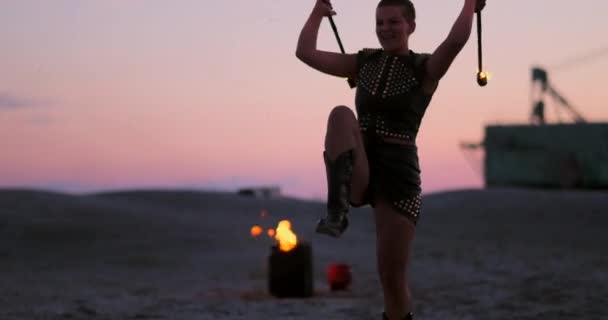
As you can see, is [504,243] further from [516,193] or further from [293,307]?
[293,307]

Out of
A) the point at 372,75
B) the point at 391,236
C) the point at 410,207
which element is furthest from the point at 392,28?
the point at 391,236

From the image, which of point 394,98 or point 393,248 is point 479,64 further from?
point 393,248

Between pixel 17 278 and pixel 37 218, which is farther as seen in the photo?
pixel 37 218

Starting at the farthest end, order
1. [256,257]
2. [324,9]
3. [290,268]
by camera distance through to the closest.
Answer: [256,257]
[290,268]
[324,9]

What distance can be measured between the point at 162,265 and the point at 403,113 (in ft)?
36.7

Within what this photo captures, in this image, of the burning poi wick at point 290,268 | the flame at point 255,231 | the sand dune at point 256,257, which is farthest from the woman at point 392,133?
the flame at point 255,231

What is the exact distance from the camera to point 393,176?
452 cm

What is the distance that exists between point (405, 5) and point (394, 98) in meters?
0.49

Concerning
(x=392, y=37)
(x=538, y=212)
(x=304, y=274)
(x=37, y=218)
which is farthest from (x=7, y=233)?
(x=392, y=37)

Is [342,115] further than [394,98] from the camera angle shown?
No

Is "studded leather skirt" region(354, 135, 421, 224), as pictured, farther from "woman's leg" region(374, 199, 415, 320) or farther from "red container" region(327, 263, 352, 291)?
"red container" region(327, 263, 352, 291)

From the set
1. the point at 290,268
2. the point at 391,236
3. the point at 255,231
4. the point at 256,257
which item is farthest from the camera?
the point at 255,231

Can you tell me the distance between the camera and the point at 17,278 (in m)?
13.4

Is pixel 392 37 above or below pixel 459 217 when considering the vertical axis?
above
